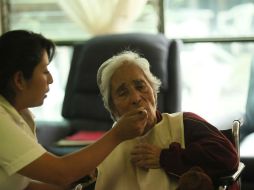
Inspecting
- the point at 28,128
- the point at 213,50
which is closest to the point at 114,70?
the point at 28,128

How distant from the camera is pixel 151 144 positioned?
2.01m

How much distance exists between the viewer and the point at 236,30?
12.7 feet

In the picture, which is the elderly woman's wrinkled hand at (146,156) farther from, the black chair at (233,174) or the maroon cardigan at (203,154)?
the black chair at (233,174)

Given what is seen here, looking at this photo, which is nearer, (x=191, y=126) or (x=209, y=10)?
(x=191, y=126)

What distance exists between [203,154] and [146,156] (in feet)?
0.74

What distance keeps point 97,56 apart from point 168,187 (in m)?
1.85

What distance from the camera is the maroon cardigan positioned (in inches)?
73.0

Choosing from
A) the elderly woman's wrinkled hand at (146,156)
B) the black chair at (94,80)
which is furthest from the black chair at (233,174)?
the black chair at (94,80)

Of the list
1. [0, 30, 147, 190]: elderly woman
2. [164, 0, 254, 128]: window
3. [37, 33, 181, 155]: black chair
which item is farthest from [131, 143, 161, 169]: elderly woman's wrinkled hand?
[164, 0, 254, 128]: window

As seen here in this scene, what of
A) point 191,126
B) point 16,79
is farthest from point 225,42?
point 16,79

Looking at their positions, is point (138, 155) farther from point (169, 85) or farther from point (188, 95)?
point (188, 95)

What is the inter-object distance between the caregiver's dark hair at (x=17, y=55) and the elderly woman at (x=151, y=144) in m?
0.45

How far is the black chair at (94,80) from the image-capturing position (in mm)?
3408

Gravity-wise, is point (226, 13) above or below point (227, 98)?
above
